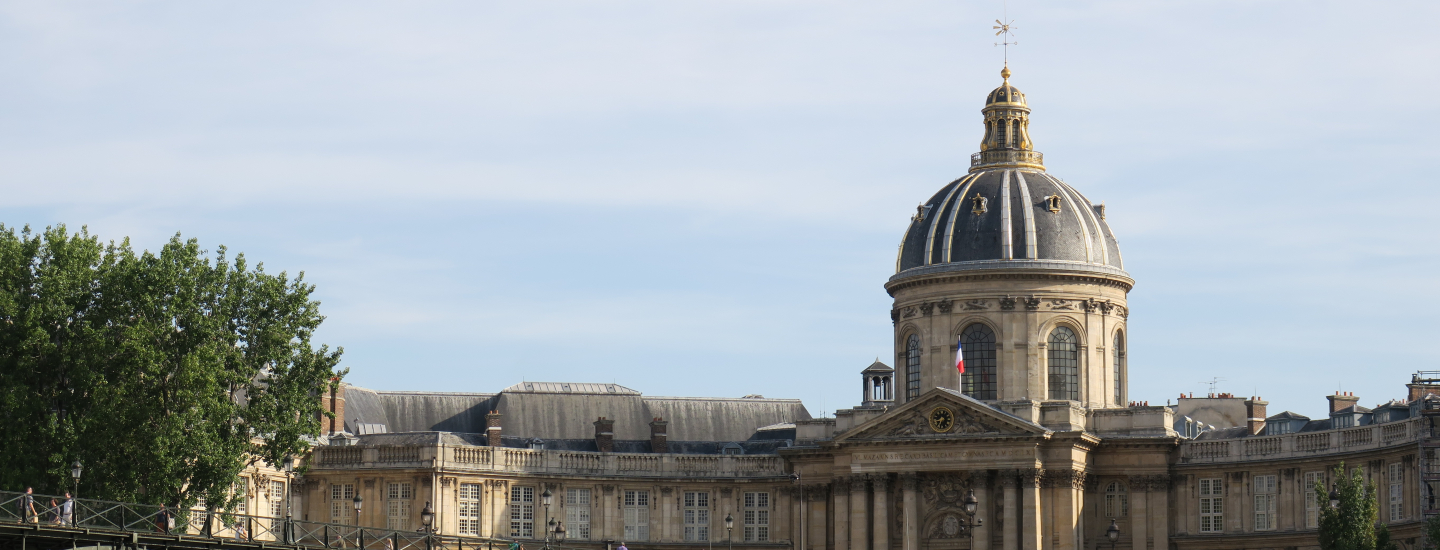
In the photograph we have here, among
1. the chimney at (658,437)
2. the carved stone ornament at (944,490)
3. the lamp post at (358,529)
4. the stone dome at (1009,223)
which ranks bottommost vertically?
the lamp post at (358,529)

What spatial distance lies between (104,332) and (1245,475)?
44.8 m

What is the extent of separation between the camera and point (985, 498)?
9456cm

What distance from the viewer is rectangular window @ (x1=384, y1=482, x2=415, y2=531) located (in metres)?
97.8

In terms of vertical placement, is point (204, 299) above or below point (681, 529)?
above

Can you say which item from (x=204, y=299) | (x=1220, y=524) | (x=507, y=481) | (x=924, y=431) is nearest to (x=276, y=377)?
(x=204, y=299)

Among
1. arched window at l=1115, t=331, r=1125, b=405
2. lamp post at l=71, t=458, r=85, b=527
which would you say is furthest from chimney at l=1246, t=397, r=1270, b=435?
lamp post at l=71, t=458, r=85, b=527

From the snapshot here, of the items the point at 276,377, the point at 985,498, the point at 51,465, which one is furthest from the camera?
the point at 985,498

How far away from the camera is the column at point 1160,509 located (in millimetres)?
95562

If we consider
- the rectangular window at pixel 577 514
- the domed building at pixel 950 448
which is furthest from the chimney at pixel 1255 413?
the rectangular window at pixel 577 514

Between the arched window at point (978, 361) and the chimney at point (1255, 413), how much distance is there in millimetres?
11624

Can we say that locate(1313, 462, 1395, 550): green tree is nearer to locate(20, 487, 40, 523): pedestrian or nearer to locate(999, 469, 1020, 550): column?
locate(999, 469, 1020, 550): column

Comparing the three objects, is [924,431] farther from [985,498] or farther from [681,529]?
[681,529]

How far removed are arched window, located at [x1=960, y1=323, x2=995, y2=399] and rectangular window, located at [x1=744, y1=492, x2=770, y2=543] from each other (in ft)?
32.6

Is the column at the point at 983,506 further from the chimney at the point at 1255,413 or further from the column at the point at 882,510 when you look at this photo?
the chimney at the point at 1255,413
